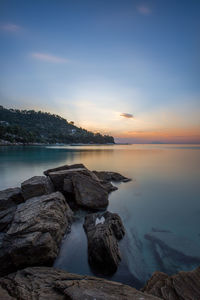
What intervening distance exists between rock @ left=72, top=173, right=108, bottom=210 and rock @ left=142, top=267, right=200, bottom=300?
4.77 m

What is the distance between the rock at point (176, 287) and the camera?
252 centimetres

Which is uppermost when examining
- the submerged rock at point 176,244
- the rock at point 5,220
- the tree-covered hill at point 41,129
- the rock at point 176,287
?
the tree-covered hill at point 41,129

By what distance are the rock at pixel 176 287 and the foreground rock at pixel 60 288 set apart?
0.52 m

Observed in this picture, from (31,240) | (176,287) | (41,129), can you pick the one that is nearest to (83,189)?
(31,240)

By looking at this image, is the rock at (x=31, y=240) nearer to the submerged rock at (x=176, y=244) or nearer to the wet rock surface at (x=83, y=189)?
the wet rock surface at (x=83, y=189)

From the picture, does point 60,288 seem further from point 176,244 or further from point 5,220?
point 176,244

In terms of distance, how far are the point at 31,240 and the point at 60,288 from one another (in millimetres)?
1609

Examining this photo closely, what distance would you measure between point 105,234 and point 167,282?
1861 millimetres

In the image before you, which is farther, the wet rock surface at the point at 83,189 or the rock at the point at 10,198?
the wet rock surface at the point at 83,189

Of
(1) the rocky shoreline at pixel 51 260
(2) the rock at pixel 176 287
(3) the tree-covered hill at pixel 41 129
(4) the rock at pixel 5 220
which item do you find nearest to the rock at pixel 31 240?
(1) the rocky shoreline at pixel 51 260

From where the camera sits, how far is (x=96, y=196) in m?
7.72

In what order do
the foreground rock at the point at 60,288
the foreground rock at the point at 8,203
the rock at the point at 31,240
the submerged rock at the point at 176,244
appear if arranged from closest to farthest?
the foreground rock at the point at 60,288 < the rock at the point at 31,240 < the submerged rock at the point at 176,244 < the foreground rock at the point at 8,203

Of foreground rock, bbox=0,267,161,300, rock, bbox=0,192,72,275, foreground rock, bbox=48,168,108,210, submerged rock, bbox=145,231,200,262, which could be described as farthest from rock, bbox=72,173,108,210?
foreground rock, bbox=0,267,161,300

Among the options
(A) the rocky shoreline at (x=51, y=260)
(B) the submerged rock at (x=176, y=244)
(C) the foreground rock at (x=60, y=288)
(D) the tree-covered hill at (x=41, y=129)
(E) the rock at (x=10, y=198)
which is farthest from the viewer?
(D) the tree-covered hill at (x=41, y=129)
